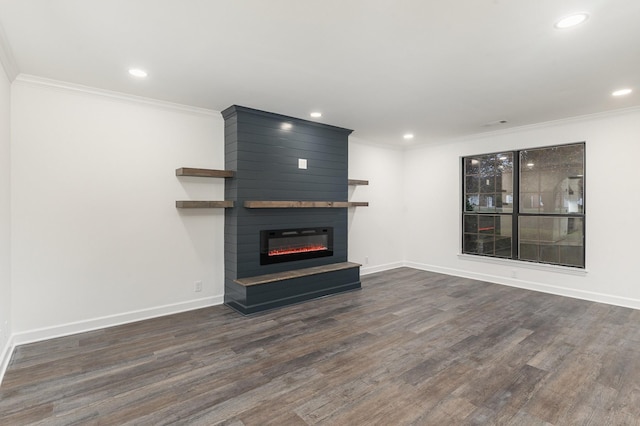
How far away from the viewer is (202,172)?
408 centimetres

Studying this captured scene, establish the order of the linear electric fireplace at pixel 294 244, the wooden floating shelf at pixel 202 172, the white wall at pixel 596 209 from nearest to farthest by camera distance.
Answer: the wooden floating shelf at pixel 202 172 < the white wall at pixel 596 209 < the linear electric fireplace at pixel 294 244

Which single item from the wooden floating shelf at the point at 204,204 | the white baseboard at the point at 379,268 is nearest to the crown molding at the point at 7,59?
the wooden floating shelf at the point at 204,204

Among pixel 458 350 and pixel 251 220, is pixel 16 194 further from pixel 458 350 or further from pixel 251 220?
pixel 458 350

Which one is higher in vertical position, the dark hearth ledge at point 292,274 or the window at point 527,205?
the window at point 527,205

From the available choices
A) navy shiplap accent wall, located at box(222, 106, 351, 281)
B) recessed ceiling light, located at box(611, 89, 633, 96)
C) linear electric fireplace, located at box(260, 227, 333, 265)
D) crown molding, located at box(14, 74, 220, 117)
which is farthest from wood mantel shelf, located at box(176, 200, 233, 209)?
recessed ceiling light, located at box(611, 89, 633, 96)

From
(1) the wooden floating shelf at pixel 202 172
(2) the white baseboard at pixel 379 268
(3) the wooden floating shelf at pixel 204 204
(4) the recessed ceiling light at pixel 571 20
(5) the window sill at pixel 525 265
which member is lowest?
(2) the white baseboard at pixel 379 268

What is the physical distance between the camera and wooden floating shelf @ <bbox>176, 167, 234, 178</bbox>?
13.0 ft

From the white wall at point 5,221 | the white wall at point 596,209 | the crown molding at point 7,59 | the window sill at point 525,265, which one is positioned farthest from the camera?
the window sill at point 525,265

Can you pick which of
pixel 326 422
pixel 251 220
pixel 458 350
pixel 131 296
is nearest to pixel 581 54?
pixel 458 350

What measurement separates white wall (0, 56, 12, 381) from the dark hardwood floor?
0.24 m

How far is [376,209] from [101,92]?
4.82 meters

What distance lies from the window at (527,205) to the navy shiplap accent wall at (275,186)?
8.61 ft

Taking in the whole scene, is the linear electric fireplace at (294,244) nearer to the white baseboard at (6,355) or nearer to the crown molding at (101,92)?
the crown molding at (101,92)

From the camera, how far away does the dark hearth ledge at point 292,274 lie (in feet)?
13.6
